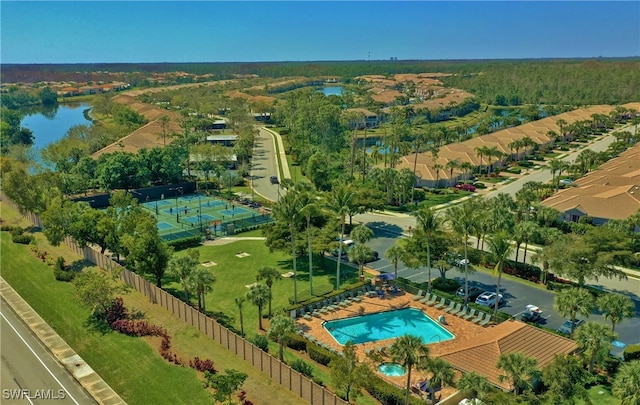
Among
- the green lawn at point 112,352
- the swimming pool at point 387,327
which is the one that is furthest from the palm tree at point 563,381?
the green lawn at point 112,352

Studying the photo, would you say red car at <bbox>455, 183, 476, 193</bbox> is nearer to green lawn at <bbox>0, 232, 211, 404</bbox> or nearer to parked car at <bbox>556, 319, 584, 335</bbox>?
parked car at <bbox>556, 319, 584, 335</bbox>

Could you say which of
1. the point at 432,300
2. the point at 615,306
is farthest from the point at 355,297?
the point at 615,306

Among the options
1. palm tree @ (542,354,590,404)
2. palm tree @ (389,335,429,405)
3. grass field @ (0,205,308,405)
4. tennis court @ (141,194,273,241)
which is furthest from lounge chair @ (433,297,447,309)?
tennis court @ (141,194,273,241)

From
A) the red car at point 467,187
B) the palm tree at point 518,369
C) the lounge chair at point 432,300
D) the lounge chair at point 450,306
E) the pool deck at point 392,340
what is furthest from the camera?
the red car at point 467,187

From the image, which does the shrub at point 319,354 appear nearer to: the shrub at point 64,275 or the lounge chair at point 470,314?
the lounge chair at point 470,314

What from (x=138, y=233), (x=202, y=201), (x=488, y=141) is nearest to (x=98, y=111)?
(x=202, y=201)

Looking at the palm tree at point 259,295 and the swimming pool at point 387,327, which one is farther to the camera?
the swimming pool at point 387,327

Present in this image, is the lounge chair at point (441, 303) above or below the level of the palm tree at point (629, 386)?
below
